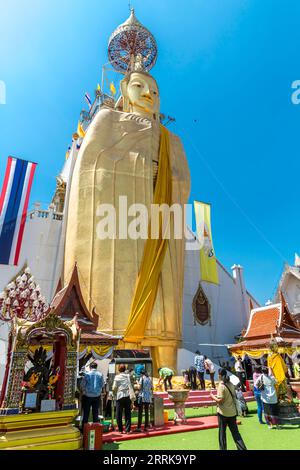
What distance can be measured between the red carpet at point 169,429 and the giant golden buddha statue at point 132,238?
16.9 feet

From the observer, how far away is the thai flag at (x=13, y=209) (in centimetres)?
1345

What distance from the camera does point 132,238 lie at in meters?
14.0

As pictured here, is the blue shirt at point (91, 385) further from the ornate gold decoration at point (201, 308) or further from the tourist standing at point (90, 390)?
the ornate gold decoration at point (201, 308)

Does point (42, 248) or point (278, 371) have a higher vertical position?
point (42, 248)

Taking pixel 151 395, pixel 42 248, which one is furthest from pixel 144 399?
pixel 42 248

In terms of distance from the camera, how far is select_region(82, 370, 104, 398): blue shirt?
577 cm

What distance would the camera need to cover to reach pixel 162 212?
49.5 ft

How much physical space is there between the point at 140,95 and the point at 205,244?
9.29 meters

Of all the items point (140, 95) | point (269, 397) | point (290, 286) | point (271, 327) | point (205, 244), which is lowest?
point (269, 397)

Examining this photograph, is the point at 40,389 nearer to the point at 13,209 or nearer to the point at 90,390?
the point at 90,390

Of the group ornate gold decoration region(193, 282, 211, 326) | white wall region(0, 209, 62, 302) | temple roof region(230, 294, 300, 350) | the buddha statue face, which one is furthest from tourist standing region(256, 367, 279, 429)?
the buddha statue face

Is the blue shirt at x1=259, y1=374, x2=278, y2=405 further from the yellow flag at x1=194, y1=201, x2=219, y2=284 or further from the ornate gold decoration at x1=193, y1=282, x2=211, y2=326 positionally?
the yellow flag at x1=194, y1=201, x2=219, y2=284

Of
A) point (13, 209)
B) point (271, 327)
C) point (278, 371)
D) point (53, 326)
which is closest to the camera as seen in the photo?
point (53, 326)
